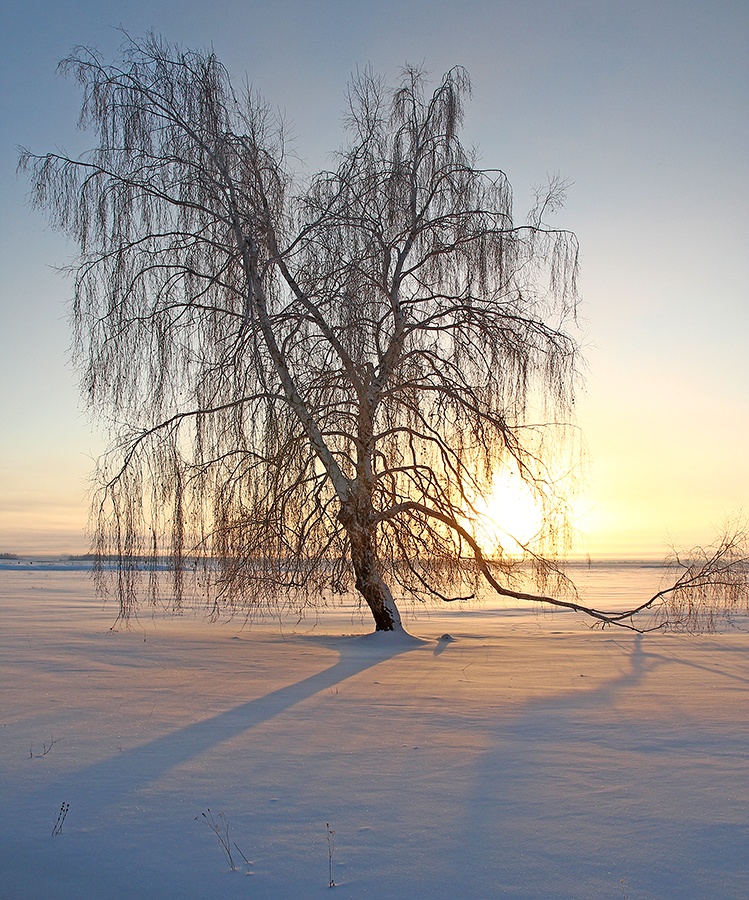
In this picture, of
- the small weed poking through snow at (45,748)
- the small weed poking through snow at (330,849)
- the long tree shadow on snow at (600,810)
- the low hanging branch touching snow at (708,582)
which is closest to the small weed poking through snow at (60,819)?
the small weed poking through snow at (45,748)

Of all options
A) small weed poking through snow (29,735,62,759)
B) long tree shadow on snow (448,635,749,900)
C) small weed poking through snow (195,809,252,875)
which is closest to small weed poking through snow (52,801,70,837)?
small weed poking through snow (195,809,252,875)

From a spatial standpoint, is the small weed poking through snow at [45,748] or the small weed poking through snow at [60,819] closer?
the small weed poking through snow at [60,819]

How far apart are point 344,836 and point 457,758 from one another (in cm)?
126

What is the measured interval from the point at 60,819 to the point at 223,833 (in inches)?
30.8

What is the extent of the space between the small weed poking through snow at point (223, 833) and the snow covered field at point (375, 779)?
2cm

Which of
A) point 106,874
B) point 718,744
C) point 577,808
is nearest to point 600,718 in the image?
point 718,744

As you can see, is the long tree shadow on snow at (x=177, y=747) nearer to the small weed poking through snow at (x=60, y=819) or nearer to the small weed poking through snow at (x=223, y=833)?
the small weed poking through snow at (x=60, y=819)

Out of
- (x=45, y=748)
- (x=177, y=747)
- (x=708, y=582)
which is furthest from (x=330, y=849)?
(x=708, y=582)

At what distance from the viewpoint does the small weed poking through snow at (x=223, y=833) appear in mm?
3178

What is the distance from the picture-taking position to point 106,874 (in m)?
3.15

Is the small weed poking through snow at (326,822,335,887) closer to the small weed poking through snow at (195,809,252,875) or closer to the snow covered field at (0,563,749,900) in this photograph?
the snow covered field at (0,563,749,900)

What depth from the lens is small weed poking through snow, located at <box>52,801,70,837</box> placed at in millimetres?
3447

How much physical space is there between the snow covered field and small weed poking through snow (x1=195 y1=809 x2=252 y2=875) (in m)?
0.02

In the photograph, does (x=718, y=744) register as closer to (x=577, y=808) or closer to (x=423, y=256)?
(x=577, y=808)
